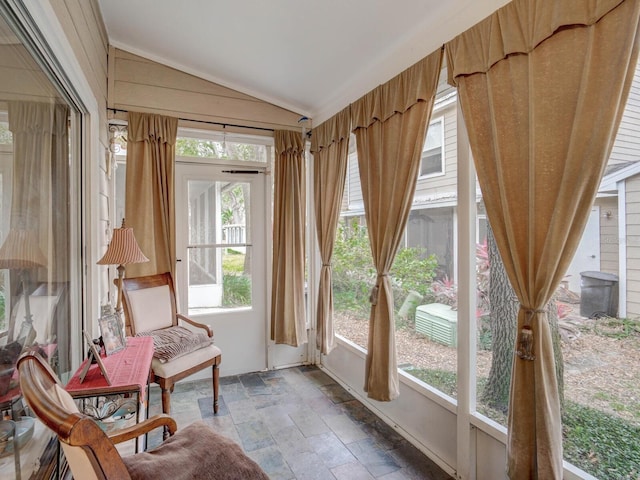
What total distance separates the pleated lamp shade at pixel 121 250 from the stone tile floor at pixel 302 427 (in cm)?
122

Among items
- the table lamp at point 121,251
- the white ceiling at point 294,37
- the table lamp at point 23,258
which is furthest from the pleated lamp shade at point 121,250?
the white ceiling at point 294,37

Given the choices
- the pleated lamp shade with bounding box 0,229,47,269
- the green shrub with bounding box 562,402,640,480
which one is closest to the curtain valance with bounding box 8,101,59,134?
the pleated lamp shade with bounding box 0,229,47,269

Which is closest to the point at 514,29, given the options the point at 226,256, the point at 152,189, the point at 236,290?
the point at 152,189

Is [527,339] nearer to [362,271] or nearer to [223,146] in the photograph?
[362,271]

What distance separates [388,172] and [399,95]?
48 cm

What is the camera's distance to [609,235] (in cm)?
136

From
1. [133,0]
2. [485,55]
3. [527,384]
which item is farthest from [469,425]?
[133,0]

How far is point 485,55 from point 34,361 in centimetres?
215

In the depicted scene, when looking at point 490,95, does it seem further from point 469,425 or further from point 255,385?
point 255,385

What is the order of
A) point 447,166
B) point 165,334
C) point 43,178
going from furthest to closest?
point 165,334, point 447,166, point 43,178

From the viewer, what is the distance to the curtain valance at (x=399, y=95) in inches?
77.3

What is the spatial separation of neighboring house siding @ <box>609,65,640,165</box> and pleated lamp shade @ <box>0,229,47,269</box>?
87.4 inches

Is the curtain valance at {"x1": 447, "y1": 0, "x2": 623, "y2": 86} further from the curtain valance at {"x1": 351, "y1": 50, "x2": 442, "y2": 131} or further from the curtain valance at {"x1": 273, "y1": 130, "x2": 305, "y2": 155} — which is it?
the curtain valance at {"x1": 273, "y1": 130, "x2": 305, "y2": 155}

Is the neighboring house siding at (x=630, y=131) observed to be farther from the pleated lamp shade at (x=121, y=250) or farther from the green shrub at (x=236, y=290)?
the green shrub at (x=236, y=290)
